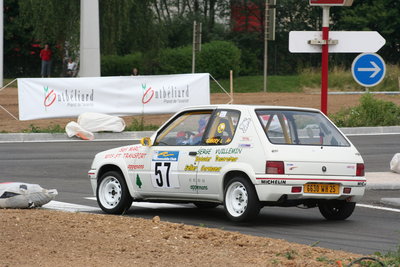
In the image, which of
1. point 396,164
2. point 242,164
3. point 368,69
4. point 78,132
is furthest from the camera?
point 78,132

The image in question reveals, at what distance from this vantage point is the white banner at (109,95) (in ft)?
92.1

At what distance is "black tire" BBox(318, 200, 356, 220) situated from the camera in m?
13.1

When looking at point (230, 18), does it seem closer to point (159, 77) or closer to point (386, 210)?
point (159, 77)

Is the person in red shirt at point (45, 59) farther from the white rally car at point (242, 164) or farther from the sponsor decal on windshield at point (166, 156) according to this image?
the sponsor decal on windshield at point (166, 156)

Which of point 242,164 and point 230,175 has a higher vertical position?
point 242,164

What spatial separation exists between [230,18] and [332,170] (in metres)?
53.9

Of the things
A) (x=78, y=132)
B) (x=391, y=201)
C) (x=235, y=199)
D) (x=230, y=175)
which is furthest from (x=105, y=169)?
(x=78, y=132)

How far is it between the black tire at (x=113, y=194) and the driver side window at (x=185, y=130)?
2.46 feet

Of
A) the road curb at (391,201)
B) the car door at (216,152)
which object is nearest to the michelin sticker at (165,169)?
the car door at (216,152)

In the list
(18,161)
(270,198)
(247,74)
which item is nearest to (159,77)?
(18,161)

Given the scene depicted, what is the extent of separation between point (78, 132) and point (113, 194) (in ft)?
43.0

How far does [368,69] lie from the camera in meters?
18.0

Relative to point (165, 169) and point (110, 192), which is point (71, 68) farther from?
point (165, 169)

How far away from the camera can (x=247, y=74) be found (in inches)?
2371
